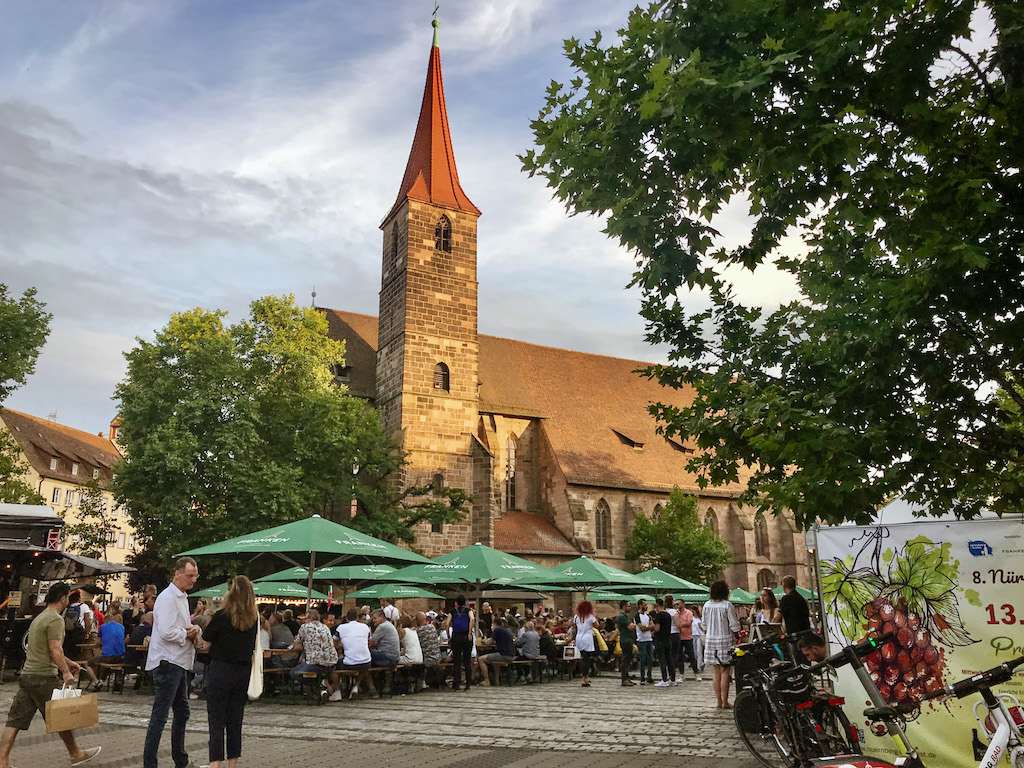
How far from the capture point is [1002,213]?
5.34m

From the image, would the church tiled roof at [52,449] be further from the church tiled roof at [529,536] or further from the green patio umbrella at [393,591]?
the green patio umbrella at [393,591]

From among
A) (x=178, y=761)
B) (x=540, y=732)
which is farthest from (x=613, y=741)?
(x=178, y=761)

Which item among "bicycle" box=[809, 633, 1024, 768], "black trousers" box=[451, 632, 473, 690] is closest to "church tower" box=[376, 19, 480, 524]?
"black trousers" box=[451, 632, 473, 690]

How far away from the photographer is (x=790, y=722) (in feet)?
20.5

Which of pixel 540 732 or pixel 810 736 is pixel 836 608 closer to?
→ pixel 810 736

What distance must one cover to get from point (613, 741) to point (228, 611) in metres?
4.40

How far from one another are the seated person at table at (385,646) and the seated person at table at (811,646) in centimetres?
857

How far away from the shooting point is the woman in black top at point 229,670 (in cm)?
672

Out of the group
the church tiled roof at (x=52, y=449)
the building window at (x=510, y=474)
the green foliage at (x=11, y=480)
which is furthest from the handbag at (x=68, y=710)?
the church tiled roof at (x=52, y=449)

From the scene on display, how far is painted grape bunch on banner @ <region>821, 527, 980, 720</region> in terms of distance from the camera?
7.23 m

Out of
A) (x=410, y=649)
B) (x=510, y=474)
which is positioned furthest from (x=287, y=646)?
(x=510, y=474)

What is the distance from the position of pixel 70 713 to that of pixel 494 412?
109 ft

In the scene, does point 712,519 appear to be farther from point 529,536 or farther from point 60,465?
point 60,465

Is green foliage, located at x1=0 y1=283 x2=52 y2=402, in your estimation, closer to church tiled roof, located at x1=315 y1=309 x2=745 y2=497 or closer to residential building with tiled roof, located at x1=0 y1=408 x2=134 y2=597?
church tiled roof, located at x1=315 y1=309 x2=745 y2=497
